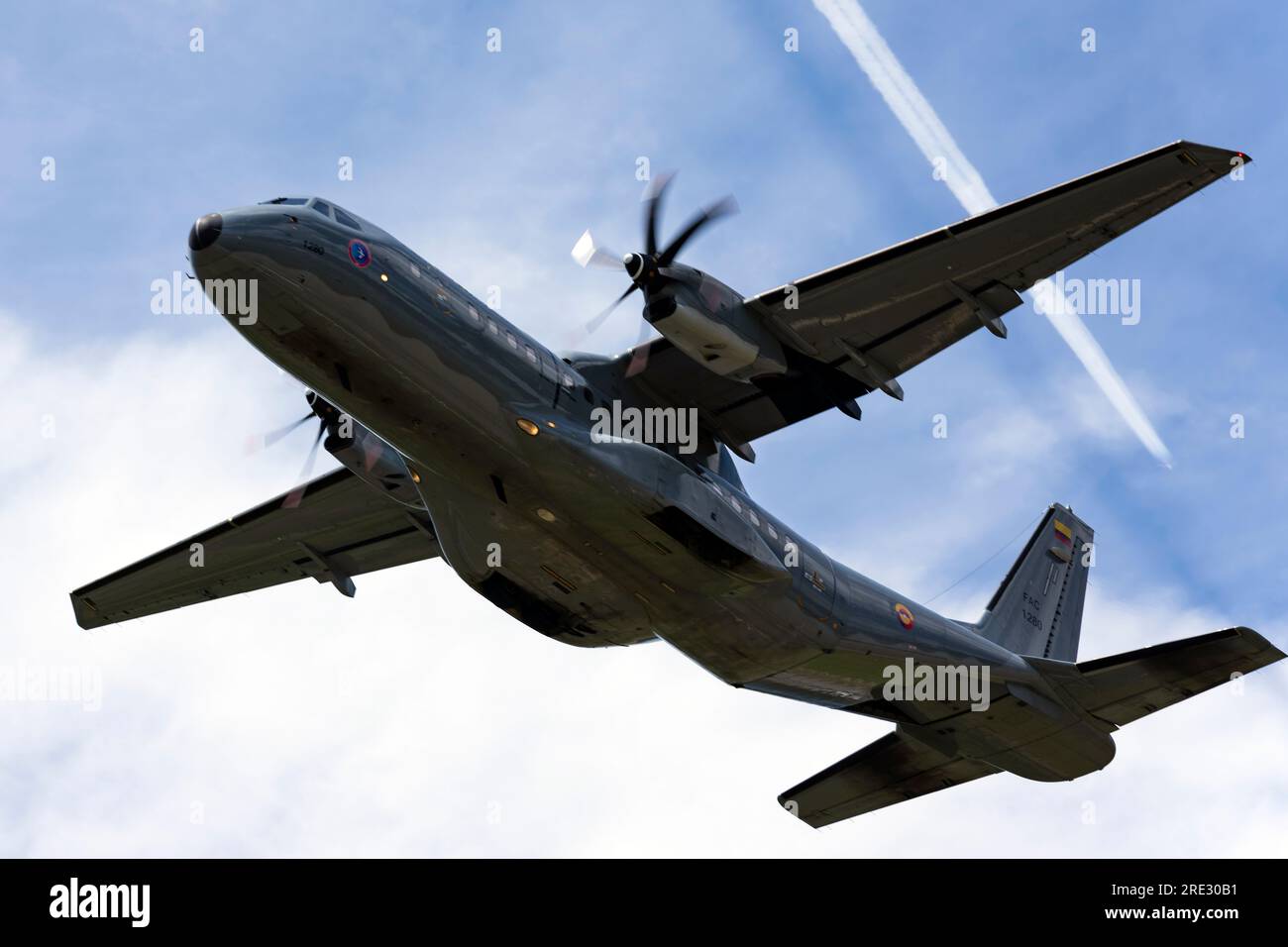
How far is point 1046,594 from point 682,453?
9012mm

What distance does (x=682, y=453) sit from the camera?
2028 cm

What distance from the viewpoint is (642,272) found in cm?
1830

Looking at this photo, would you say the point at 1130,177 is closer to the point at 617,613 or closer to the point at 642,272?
the point at 642,272

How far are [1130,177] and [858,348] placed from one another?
13.6 ft

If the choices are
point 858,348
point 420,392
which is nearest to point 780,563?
point 858,348

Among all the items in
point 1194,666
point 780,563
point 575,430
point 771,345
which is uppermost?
point 771,345

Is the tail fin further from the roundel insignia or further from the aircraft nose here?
the aircraft nose

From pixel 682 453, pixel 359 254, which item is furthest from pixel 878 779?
pixel 359 254

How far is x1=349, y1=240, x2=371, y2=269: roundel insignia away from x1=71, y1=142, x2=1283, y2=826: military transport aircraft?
4.0 inches

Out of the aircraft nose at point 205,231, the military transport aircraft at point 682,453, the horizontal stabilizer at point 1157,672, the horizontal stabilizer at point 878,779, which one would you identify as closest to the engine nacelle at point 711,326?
the military transport aircraft at point 682,453

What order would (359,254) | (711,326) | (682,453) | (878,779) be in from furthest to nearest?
1. (878,779)
2. (682,453)
3. (711,326)
4. (359,254)

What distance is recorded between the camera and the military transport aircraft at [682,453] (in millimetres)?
17453

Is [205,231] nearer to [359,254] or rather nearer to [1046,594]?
[359,254]

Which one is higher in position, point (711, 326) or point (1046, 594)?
point (711, 326)
